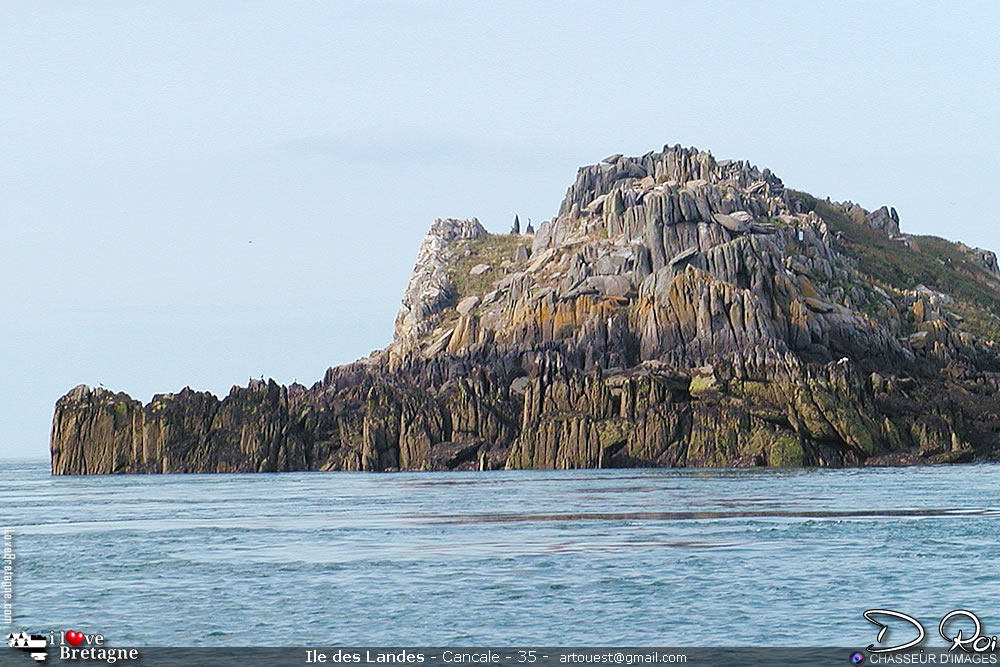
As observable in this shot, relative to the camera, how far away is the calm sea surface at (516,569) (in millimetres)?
37875

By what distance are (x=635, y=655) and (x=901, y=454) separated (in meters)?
139

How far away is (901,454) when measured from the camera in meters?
165

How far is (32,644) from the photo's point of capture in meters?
33.7

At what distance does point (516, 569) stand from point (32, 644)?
20346 millimetres

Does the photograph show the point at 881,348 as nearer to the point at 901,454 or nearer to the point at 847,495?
the point at 901,454
